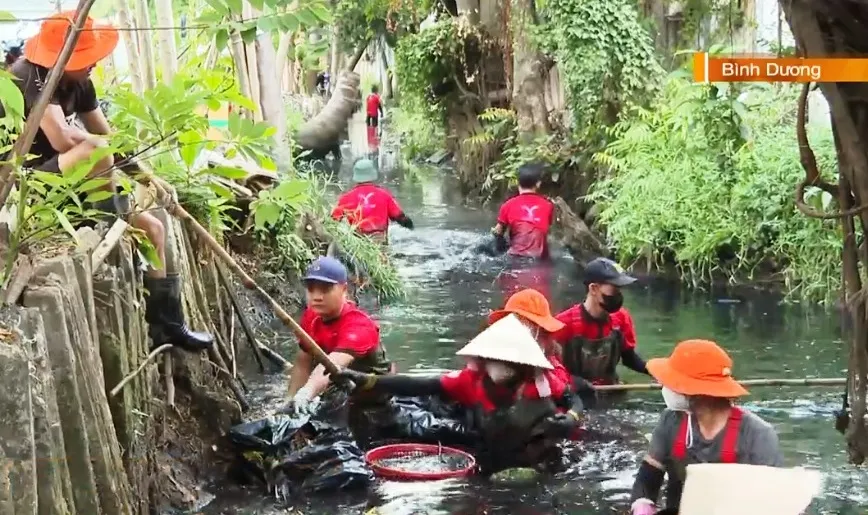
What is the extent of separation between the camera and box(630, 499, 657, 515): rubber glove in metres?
4.52

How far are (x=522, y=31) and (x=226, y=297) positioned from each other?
9.06m

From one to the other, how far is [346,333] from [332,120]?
17006 millimetres

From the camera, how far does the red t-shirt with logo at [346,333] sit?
6547 millimetres

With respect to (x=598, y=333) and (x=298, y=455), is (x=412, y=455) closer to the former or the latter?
(x=298, y=455)

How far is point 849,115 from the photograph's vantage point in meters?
3.00

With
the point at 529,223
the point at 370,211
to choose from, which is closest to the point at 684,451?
the point at 370,211

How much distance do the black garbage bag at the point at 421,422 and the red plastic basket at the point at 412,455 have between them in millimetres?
76

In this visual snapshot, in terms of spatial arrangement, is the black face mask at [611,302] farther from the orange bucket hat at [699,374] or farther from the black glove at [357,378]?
the orange bucket hat at [699,374]

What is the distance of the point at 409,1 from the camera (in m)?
20.3

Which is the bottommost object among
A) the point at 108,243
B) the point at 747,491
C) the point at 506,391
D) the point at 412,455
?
the point at 412,455

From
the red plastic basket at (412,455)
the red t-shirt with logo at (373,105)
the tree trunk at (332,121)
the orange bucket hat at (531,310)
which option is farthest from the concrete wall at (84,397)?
the red t-shirt with logo at (373,105)

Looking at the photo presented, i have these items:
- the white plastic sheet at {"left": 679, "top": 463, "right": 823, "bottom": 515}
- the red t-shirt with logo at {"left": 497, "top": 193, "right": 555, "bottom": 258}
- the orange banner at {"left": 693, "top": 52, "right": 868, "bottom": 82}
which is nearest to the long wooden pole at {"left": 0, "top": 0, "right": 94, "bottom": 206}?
the orange banner at {"left": 693, "top": 52, "right": 868, "bottom": 82}

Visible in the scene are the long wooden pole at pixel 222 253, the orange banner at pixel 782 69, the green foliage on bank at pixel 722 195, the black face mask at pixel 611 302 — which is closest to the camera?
the orange banner at pixel 782 69

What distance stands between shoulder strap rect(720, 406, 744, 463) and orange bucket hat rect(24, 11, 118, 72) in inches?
115
